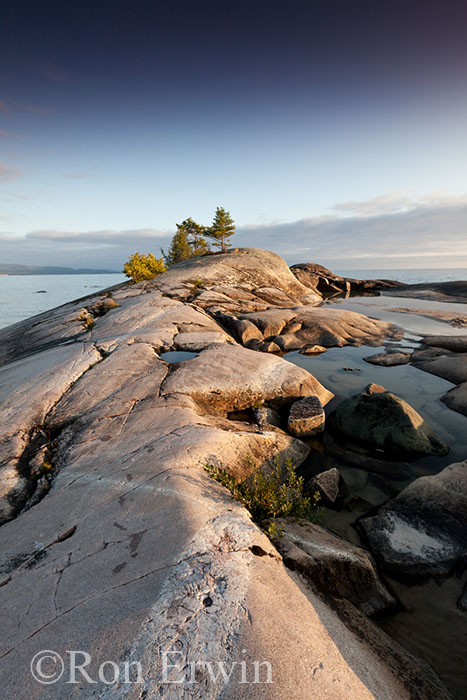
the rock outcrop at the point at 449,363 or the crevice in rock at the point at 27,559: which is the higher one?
the crevice in rock at the point at 27,559

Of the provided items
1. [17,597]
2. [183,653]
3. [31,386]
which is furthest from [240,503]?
[31,386]

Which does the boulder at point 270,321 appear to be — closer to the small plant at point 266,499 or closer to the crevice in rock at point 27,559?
the small plant at point 266,499

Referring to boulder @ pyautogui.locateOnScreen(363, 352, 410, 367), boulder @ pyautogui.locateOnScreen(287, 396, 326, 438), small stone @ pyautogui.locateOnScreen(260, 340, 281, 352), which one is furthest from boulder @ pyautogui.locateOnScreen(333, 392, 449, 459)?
small stone @ pyautogui.locateOnScreen(260, 340, 281, 352)

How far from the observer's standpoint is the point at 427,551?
4.79 meters

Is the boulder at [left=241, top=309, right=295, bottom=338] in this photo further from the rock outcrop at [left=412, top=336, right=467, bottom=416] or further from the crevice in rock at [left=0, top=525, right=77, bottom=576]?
the crevice in rock at [left=0, top=525, right=77, bottom=576]

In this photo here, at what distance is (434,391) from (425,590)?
8395 mm

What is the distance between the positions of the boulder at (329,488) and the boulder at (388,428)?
2116 mm

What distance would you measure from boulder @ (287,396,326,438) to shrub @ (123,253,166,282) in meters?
21.1

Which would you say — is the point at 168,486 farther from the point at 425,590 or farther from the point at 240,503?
the point at 425,590

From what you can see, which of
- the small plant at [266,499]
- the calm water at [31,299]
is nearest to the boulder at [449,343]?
the small plant at [266,499]

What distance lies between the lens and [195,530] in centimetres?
363

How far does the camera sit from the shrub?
25.3 m

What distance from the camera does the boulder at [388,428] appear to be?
7.48 meters

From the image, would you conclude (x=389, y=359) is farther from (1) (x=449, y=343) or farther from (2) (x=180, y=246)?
(2) (x=180, y=246)
